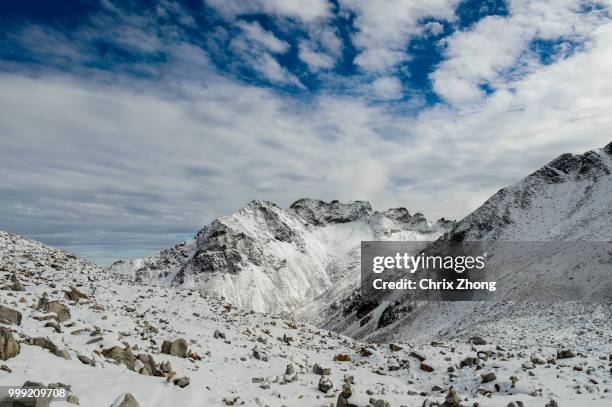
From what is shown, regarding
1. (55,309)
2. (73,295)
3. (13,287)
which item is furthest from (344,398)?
(13,287)

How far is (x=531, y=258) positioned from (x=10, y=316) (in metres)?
87.8

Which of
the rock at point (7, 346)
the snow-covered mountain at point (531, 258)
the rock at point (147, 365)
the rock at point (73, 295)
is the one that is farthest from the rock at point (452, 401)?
the snow-covered mountain at point (531, 258)

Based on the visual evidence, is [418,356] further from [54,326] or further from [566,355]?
[54,326]

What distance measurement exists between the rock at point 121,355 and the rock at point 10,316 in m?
3.77

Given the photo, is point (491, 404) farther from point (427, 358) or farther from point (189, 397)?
point (189, 397)

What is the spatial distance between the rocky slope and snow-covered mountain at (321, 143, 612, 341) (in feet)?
87.2

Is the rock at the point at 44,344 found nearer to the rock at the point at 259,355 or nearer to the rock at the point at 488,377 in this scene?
the rock at the point at 259,355

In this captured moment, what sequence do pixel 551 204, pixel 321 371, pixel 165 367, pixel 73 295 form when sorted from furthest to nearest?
pixel 551 204 → pixel 73 295 → pixel 321 371 → pixel 165 367

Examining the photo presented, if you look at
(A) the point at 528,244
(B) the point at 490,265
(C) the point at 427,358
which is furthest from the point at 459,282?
(C) the point at 427,358

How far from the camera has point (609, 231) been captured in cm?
7119

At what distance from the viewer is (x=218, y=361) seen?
18984 mm

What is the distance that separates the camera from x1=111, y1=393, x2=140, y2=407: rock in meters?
11.2

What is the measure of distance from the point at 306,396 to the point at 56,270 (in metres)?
24.2

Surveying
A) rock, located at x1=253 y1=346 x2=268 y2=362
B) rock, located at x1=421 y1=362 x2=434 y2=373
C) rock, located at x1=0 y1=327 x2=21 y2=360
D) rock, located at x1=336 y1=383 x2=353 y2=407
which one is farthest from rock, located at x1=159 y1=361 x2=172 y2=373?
rock, located at x1=421 y1=362 x2=434 y2=373
